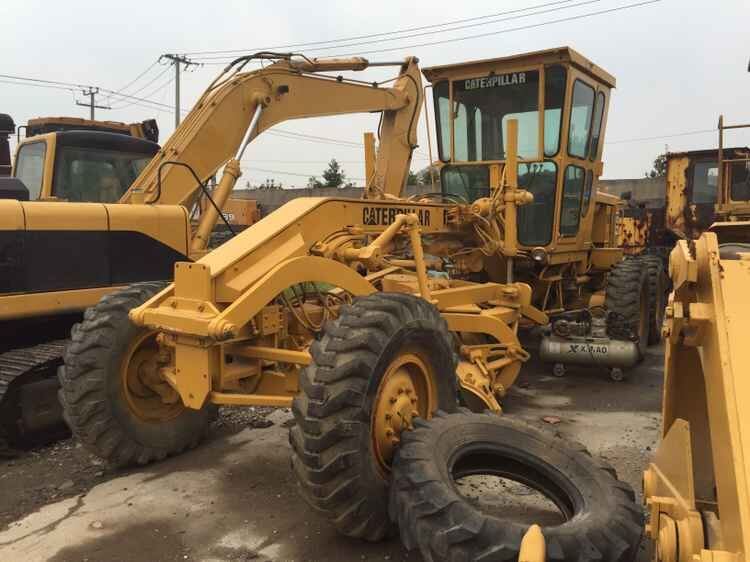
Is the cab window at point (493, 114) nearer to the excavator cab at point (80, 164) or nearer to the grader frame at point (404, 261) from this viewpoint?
the grader frame at point (404, 261)

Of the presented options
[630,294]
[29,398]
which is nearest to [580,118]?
[630,294]

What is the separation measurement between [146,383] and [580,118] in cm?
505

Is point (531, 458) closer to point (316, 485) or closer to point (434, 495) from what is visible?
point (434, 495)

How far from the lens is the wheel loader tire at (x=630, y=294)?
6.98 meters

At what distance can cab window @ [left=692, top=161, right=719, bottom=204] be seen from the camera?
1134 centimetres

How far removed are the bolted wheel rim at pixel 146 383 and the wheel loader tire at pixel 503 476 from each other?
1.94m

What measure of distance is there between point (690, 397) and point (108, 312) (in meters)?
3.34

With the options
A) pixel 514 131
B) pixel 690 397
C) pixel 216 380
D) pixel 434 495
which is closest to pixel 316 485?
pixel 434 495

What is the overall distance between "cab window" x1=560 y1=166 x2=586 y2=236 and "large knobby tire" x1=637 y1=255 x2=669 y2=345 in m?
1.11

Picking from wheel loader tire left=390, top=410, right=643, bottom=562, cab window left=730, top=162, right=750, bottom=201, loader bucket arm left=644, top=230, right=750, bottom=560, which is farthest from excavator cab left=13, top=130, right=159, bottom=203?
cab window left=730, top=162, right=750, bottom=201

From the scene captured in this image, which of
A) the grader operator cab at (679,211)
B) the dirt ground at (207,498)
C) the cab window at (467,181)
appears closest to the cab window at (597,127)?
the cab window at (467,181)

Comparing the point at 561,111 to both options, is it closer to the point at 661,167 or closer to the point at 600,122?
the point at 600,122

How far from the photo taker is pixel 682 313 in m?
2.07

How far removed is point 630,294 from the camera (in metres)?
7.03
